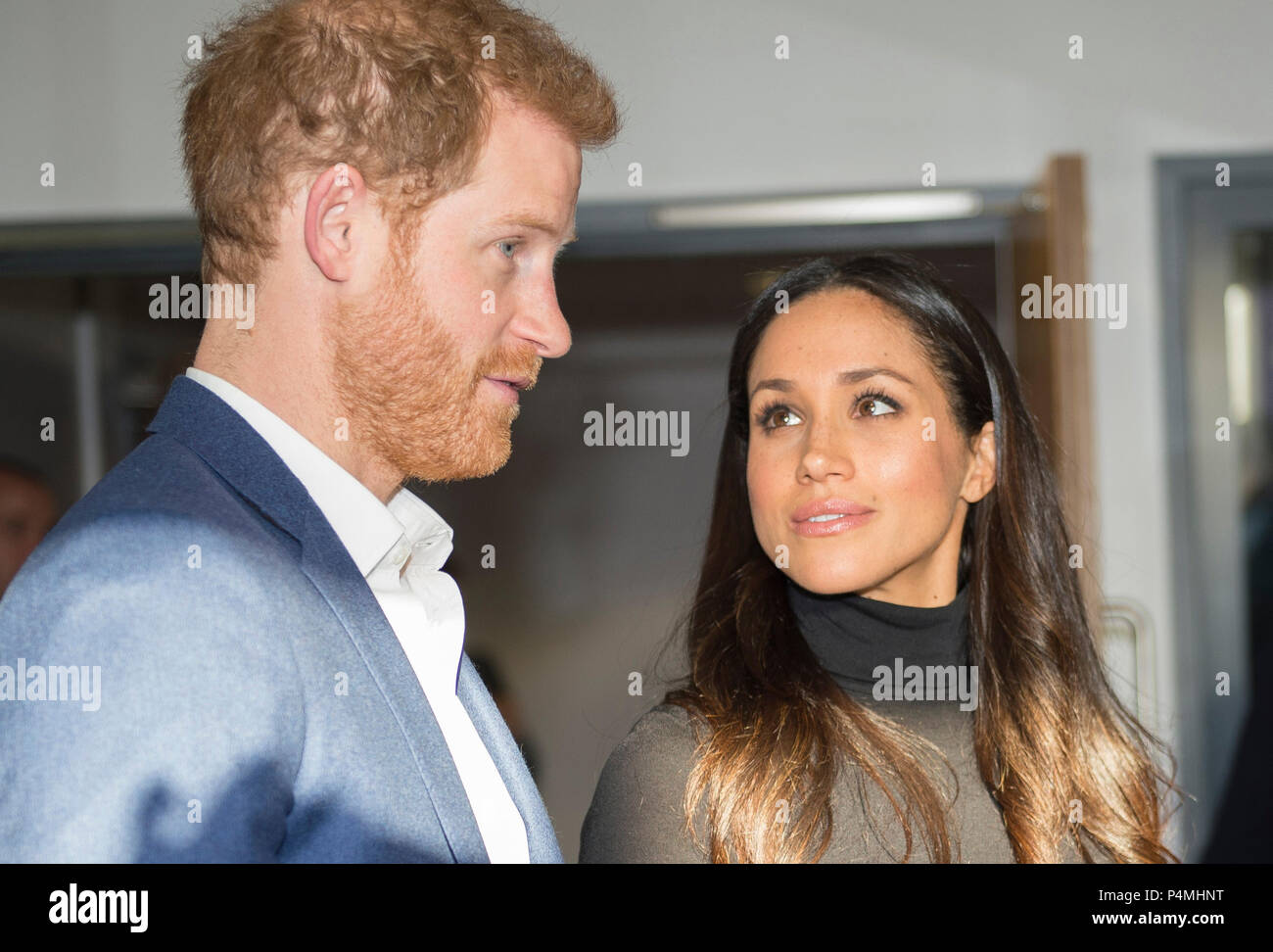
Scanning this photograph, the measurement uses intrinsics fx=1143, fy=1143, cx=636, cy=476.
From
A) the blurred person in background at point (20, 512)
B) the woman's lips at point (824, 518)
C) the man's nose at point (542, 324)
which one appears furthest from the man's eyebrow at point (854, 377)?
the blurred person in background at point (20, 512)

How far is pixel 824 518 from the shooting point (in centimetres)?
119

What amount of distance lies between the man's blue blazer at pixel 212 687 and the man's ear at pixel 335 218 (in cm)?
16

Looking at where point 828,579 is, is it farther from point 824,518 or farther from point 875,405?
point 875,405

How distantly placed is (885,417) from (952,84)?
3.84ft

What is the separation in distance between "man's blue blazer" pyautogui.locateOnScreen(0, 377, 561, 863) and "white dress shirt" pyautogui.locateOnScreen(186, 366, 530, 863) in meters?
0.03

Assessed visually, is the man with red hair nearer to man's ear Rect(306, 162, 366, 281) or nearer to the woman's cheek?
man's ear Rect(306, 162, 366, 281)

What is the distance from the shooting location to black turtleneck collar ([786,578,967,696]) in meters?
1.21

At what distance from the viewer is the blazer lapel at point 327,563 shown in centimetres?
88

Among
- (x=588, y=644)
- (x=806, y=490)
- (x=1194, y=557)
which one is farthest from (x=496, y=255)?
(x=588, y=644)

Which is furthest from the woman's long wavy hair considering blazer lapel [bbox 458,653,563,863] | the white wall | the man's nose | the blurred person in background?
the blurred person in background

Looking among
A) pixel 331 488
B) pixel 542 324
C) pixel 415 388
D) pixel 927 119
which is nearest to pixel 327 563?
pixel 331 488

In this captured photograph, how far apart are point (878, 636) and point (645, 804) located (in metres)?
0.31

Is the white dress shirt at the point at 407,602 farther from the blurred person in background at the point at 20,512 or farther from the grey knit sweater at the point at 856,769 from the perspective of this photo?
the blurred person in background at the point at 20,512
